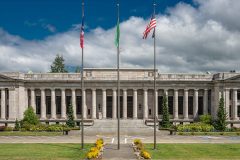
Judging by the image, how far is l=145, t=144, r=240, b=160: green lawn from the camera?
1432 inches

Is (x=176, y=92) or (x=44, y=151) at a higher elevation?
(x=176, y=92)

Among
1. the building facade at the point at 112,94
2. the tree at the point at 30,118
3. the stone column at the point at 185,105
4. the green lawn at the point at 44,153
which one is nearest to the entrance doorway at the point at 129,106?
the building facade at the point at 112,94

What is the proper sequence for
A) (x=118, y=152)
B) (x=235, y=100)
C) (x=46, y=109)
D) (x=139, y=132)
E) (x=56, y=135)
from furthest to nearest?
→ (x=46, y=109) → (x=235, y=100) → (x=139, y=132) → (x=56, y=135) → (x=118, y=152)

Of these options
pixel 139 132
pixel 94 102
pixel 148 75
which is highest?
pixel 148 75

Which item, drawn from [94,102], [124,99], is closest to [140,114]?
[124,99]

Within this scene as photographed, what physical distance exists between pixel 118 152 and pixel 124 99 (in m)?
47.3

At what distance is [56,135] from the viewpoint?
6153 centimetres

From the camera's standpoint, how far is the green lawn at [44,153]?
35188 mm

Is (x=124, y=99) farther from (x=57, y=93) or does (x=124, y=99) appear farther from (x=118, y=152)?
(x=118, y=152)

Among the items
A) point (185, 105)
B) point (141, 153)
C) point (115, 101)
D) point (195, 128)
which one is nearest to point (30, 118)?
point (115, 101)

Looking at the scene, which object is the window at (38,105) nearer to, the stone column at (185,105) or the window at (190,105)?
the stone column at (185,105)

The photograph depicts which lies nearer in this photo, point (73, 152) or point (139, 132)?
point (73, 152)

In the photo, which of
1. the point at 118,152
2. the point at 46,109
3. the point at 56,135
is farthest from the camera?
the point at 46,109

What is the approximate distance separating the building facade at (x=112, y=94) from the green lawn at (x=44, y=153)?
41.8m
